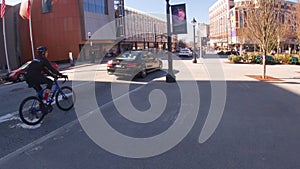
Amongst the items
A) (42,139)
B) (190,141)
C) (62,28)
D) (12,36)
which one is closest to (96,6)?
(62,28)

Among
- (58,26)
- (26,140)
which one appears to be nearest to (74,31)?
(58,26)

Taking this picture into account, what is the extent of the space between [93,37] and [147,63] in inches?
1107

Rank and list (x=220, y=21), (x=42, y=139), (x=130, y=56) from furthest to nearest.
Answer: (x=220, y=21), (x=130, y=56), (x=42, y=139)

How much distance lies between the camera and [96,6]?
39.8m

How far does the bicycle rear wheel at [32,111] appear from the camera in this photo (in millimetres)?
5078

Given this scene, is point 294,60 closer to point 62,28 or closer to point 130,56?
point 130,56

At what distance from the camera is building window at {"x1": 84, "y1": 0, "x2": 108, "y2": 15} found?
36875mm

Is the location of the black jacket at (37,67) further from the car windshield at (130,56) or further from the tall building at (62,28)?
the tall building at (62,28)

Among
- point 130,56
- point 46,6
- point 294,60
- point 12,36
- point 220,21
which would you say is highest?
point 220,21

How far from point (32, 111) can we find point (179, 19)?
25.4 ft

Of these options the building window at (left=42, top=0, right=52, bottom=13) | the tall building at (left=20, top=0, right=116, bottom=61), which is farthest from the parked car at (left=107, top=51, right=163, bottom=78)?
the building window at (left=42, top=0, right=52, bottom=13)

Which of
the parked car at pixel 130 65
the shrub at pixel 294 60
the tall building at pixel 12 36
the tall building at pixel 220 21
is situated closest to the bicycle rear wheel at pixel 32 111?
the parked car at pixel 130 65

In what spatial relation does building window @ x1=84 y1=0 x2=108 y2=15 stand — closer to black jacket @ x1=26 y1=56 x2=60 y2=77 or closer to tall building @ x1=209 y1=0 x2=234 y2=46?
black jacket @ x1=26 y1=56 x2=60 y2=77

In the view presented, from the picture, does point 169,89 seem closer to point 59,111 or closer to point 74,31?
point 59,111
